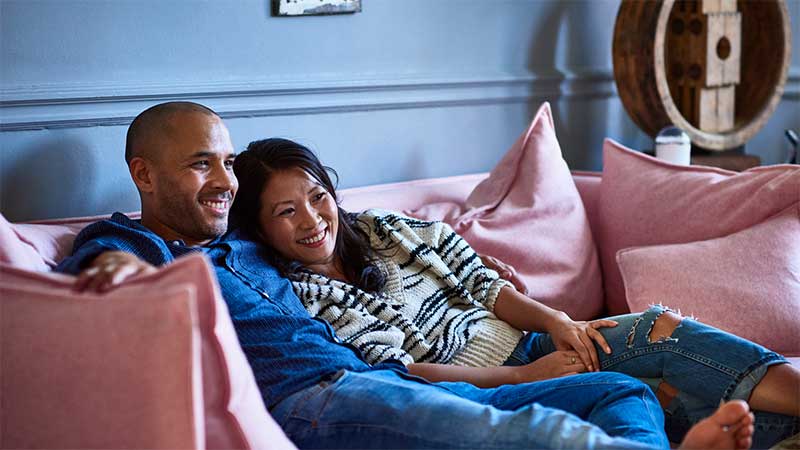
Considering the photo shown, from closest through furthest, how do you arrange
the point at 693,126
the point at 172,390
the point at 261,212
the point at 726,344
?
the point at 172,390 → the point at 726,344 → the point at 261,212 → the point at 693,126

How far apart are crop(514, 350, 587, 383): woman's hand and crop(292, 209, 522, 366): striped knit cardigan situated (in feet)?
0.37

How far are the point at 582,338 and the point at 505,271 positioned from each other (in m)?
0.32

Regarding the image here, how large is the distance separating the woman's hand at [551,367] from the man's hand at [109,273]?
858mm

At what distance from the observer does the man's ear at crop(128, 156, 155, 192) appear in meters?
1.83

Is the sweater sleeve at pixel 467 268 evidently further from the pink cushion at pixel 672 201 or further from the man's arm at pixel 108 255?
Answer: the man's arm at pixel 108 255

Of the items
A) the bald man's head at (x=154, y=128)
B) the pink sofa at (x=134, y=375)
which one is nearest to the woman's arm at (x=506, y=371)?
the pink sofa at (x=134, y=375)

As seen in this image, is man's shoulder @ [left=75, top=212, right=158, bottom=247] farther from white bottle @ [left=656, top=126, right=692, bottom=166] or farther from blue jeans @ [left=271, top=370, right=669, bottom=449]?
white bottle @ [left=656, top=126, right=692, bottom=166]

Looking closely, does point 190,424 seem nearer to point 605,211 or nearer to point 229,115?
point 229,115

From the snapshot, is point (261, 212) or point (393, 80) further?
point (393, 80)

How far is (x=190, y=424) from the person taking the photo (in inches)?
45.8

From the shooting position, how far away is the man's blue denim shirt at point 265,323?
1.61 meters

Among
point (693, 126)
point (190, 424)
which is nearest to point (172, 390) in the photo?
point (190, 424)

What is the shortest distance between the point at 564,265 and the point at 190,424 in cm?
138

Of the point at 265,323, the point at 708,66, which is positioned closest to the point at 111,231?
the point at 265,323
